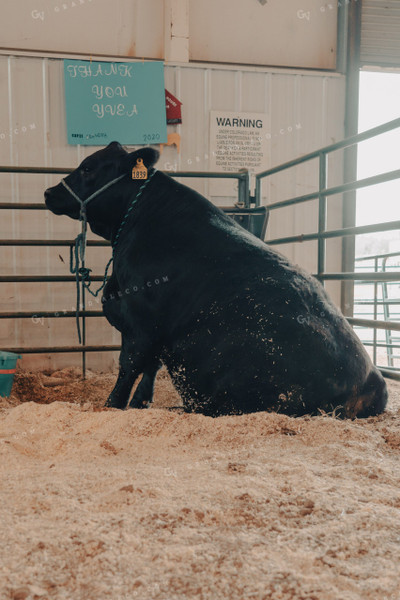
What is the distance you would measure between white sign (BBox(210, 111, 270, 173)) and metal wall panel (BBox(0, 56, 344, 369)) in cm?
8

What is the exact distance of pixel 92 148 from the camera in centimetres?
484

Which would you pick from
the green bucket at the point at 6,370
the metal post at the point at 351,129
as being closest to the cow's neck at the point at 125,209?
the green bucket at the point at 6,370

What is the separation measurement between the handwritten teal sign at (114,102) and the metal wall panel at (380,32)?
2.16m

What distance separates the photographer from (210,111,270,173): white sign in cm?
507

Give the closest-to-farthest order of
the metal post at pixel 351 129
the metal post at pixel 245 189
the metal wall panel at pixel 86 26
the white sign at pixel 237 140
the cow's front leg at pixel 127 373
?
1. the cow's front leg at pixel 127 373
2. the metal post at pixel 245 189
3. the metal wall panel at pixel 86 26
4. the white sign at pixel 237 140
5. the metal post at pixel 351 129

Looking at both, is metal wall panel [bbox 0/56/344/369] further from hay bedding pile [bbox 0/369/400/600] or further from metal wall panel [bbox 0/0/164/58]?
hay bedding pile [bbox 0/369/400/600]

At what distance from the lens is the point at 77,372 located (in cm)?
456

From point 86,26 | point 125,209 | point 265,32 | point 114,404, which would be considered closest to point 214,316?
Answer: point 114,404

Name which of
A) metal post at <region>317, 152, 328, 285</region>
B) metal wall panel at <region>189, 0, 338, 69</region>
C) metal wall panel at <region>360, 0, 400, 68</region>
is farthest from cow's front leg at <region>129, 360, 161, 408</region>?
metal wall panel at <region>360, 0, 400, 68</region>

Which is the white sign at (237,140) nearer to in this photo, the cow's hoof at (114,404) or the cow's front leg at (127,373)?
the cow's front leg at (127,373)

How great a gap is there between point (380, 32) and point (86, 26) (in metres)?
2.93

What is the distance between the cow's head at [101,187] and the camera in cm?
316

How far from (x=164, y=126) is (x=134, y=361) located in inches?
114

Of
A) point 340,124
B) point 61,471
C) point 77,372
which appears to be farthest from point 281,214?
point 61,471
